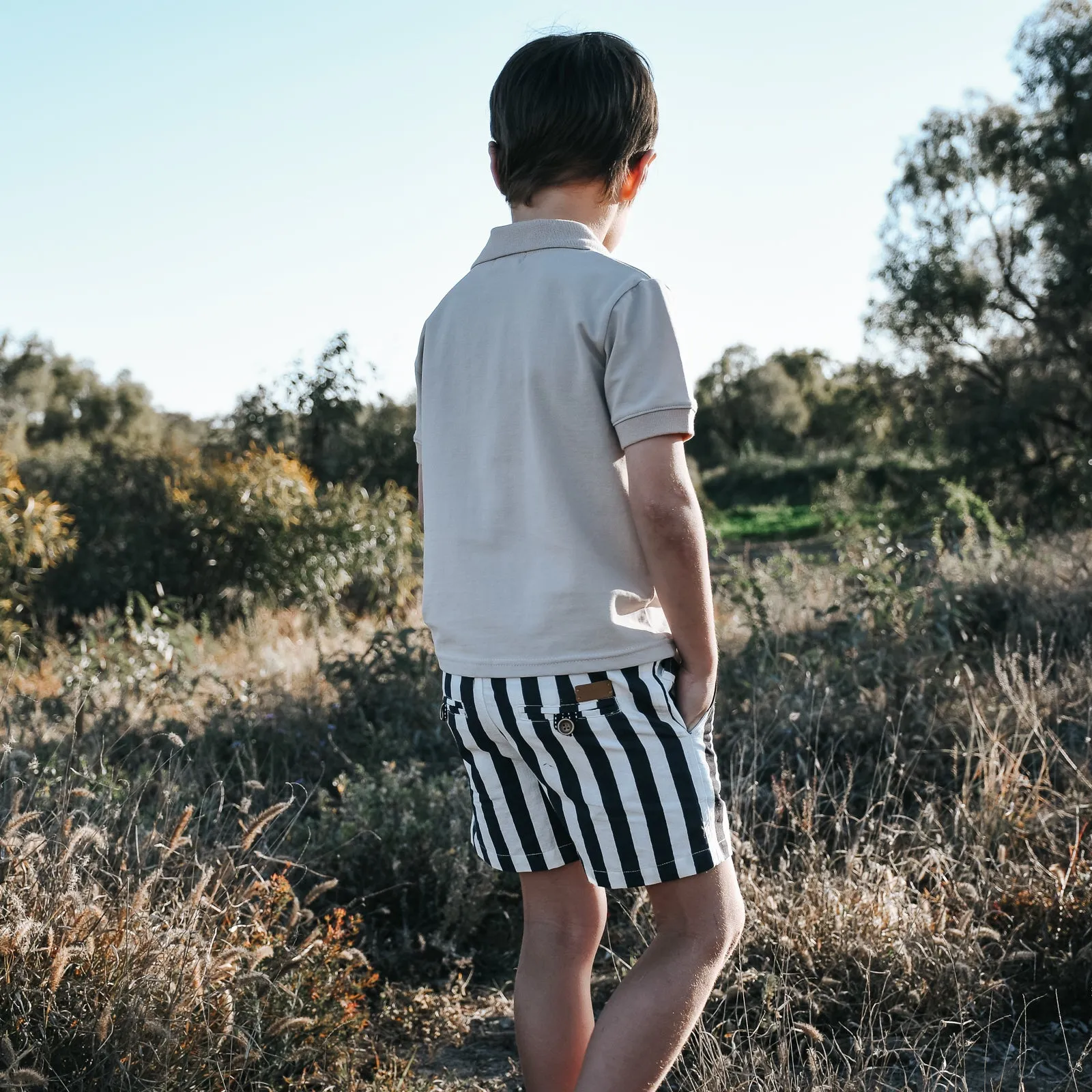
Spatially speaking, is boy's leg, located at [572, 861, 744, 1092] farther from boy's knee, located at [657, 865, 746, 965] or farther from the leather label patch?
the leather label patch

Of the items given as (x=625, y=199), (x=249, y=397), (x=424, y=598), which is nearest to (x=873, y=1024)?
(x=424, y=598)

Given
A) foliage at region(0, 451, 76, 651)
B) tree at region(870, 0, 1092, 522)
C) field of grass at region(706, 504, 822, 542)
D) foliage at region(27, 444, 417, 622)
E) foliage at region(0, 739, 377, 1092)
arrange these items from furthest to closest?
field of grass at region(706, 504, 822, 542)
tree at region(870, 0, 1092, 522)
foliage at region(27, 444, 417, 622)
foliage at region(0, 451, 76, 651)
foliage at region(0, 739, 377, 1092)

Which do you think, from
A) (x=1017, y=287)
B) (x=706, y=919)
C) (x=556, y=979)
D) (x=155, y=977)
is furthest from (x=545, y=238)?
(x=1017, y=287)

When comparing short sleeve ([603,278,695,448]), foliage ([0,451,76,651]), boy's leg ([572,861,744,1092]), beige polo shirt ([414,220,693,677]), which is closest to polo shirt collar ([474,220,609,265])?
beige polo shirt ([414,220,693,677])

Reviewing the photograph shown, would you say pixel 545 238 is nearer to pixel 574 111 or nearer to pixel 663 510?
pixel 574 111

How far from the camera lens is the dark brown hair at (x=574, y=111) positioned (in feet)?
5.23

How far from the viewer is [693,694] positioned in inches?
62.6

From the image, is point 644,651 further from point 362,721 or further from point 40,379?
point 40,379

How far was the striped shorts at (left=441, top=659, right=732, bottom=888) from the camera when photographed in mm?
1541

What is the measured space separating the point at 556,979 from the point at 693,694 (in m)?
0.61

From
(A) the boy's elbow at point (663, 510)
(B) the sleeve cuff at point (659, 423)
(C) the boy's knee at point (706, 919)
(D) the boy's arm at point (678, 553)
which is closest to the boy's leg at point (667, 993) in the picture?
(C) the boy's knee at point (706, 919)

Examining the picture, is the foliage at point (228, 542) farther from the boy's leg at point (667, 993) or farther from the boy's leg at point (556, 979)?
the boy's leg at point (667, 993)

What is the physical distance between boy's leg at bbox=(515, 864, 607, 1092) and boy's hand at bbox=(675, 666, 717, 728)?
413 mm

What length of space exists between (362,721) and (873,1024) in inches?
101
